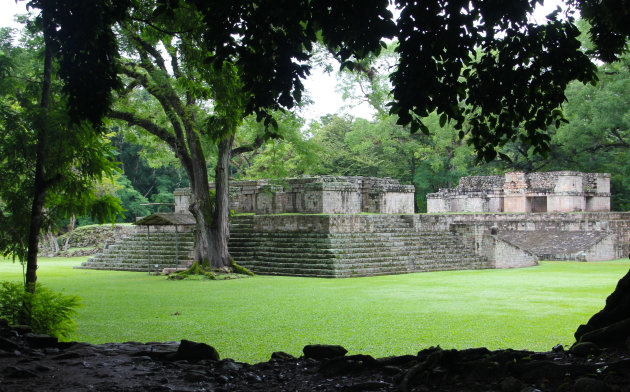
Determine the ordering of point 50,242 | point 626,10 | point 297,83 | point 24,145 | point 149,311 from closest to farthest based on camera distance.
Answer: point 626,10 < point 297,83 < point 24,145 < point 149,311 < point 50,242

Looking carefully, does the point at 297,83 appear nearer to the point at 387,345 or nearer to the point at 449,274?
the point at 387,345

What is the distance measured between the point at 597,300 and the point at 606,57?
6.15 metres

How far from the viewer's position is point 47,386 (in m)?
4.91

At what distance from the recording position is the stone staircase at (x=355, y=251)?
17109 mm

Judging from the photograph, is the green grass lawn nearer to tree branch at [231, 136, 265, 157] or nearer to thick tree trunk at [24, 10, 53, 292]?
thick tree trunk at [24, 10, 53, 292]

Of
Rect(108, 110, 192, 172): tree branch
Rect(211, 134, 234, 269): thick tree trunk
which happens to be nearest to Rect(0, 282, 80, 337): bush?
Rect(108, 110, 192, 172): tree branch

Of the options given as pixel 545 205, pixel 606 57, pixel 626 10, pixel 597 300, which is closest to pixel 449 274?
pixel 597 300

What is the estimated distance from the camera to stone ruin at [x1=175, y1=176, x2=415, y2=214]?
2019 cm

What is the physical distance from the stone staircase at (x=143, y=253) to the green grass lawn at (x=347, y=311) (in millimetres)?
3519

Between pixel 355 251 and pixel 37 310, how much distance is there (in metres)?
11.4

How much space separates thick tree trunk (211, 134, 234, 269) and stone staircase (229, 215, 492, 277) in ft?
3.64

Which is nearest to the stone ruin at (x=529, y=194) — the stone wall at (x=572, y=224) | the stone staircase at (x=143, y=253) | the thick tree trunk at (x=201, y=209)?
the stone wall at (x=572, y=224)

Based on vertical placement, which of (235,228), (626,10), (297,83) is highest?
(626,10)

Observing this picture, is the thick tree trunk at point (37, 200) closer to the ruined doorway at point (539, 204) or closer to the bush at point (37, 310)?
the bush at point (37, 310)
